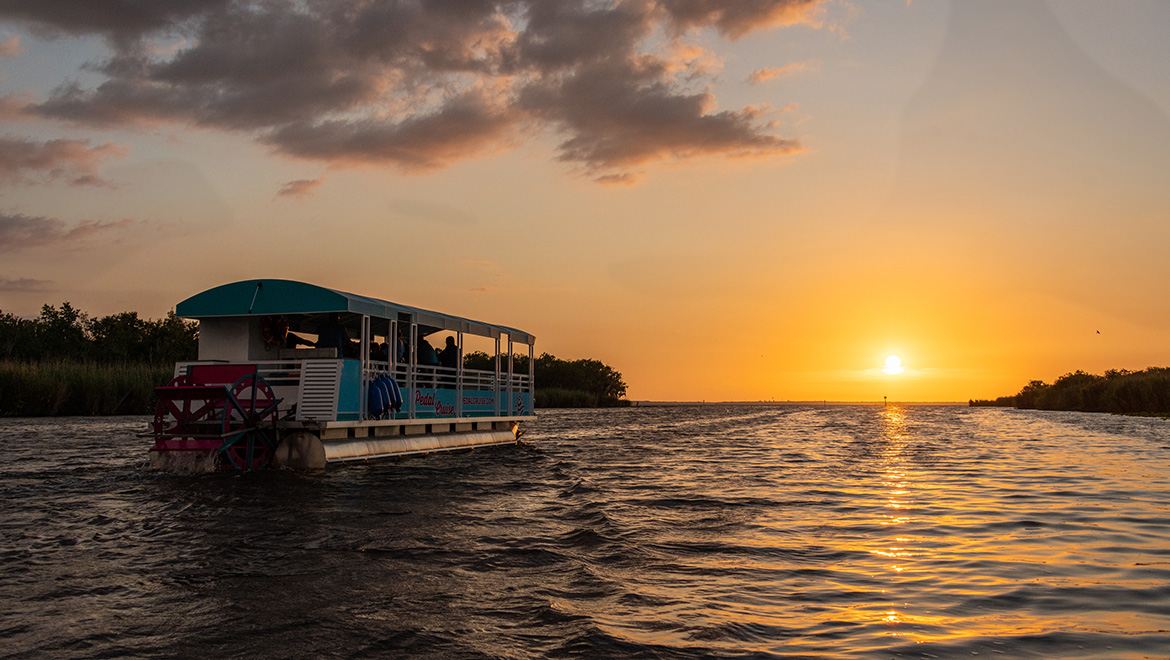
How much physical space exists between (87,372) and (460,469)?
84.6ft

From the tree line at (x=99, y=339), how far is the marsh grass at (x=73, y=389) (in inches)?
1047

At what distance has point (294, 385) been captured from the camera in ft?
55.2

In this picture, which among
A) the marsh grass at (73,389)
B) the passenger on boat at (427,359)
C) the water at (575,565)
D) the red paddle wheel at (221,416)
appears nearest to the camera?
the water at (575,565)

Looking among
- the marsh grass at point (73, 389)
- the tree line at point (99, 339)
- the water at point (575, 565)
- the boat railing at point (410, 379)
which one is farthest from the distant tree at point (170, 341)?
the water at point (575, 565)

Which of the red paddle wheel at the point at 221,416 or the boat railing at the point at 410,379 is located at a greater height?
the boat railing at the point at 410,379

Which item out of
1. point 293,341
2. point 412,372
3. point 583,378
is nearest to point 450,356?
point 412,372

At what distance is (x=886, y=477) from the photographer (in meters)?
16.8

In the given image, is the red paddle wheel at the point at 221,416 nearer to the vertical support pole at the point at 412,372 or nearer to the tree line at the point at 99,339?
the vertical support pole at the point at 412,372

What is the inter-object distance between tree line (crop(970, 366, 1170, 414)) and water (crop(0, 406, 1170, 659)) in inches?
1500

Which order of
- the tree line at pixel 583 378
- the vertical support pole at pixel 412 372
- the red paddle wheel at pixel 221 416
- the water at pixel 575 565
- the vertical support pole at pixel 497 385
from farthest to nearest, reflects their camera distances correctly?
the tree line at pixel 583 378, the vertical support pole at pixel 497 385, the vertical support pole at pixel 412 372, the red paddle wheel at pixel 221 416, the water at pixel 575 565

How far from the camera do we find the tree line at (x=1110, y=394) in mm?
47125

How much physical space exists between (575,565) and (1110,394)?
57.6 m

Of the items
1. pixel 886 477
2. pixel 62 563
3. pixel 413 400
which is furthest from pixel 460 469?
pixel 62 563

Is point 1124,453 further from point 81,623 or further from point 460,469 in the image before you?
point 81,623
